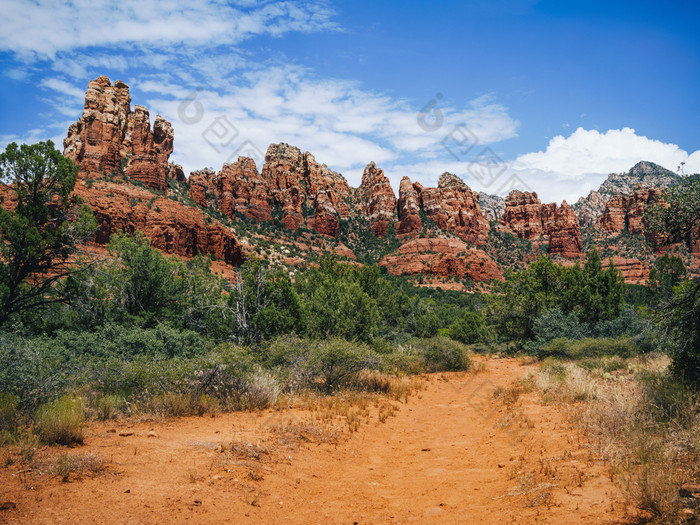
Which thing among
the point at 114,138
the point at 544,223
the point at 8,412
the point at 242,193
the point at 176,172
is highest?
the point at 176,172

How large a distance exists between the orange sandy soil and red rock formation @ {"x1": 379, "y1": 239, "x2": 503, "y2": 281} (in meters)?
70.4

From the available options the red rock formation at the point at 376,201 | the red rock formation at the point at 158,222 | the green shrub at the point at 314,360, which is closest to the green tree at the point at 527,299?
the green shrub at the point at 314,360

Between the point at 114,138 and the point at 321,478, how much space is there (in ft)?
227

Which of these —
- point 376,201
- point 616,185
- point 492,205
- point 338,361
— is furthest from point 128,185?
point 616,185

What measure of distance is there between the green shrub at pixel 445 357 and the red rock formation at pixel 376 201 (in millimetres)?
79752

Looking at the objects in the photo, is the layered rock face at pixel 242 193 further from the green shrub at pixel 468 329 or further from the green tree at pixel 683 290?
the green tree at pixel 683 290

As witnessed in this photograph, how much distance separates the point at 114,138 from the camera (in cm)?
5950

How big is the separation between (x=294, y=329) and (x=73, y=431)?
9.08m

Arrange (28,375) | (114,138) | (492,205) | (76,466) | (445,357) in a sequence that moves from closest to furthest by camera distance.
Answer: (76,466) < (28,375) < (445,357) < (114,138) < (492,205)

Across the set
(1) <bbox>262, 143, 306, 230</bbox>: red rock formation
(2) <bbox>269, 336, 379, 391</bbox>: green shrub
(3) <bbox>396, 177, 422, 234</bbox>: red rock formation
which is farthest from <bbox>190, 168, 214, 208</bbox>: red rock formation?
(2) <bbox>269, 336, 379, 391</bbox>: green shrub

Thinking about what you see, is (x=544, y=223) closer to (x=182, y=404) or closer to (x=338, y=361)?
(x=338, y=361)

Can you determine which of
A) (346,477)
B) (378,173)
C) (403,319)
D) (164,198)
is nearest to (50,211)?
(346,477)

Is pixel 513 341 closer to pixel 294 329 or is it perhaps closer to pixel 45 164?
pixel 294 329

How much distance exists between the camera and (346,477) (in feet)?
21.4
